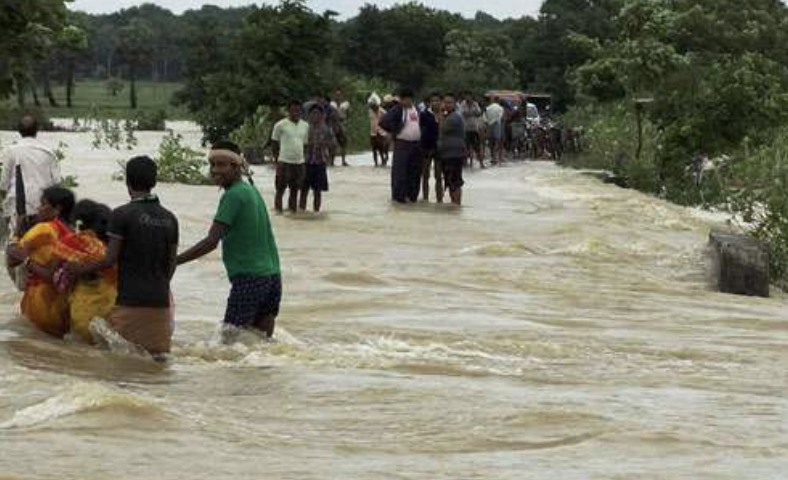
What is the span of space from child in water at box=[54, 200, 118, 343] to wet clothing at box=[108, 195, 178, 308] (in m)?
0.37

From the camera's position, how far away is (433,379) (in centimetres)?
1022

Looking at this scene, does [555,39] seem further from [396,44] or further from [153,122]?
[153,122]

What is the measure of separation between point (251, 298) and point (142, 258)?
2.53ft

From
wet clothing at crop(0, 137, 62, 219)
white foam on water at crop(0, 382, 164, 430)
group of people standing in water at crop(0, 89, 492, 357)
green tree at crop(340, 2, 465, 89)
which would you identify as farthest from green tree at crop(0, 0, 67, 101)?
green tree at crop(340, 2, 465, 89)

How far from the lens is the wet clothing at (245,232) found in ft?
32.5

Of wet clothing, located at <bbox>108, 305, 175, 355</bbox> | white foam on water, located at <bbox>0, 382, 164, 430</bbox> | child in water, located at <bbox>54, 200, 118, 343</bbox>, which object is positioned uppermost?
child in water, located at <bbox>54, 200, 118, 343</bbox>

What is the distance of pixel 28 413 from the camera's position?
27.0 ft

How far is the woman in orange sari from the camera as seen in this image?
412 inches

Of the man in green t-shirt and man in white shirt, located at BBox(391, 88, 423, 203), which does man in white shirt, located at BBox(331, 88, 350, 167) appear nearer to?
man in white shirt, located at BBox(391, 88, 423, 203)

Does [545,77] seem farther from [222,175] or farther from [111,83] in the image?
[222,175]

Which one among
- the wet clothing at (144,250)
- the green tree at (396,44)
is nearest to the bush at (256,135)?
the wet clothing at (144,250)

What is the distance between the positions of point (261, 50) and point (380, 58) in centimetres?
5692

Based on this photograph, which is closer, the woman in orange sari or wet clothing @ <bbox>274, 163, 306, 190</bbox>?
the woman in orange sari

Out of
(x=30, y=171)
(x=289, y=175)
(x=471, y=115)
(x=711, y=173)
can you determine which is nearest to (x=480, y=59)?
(x=471, y=115)
